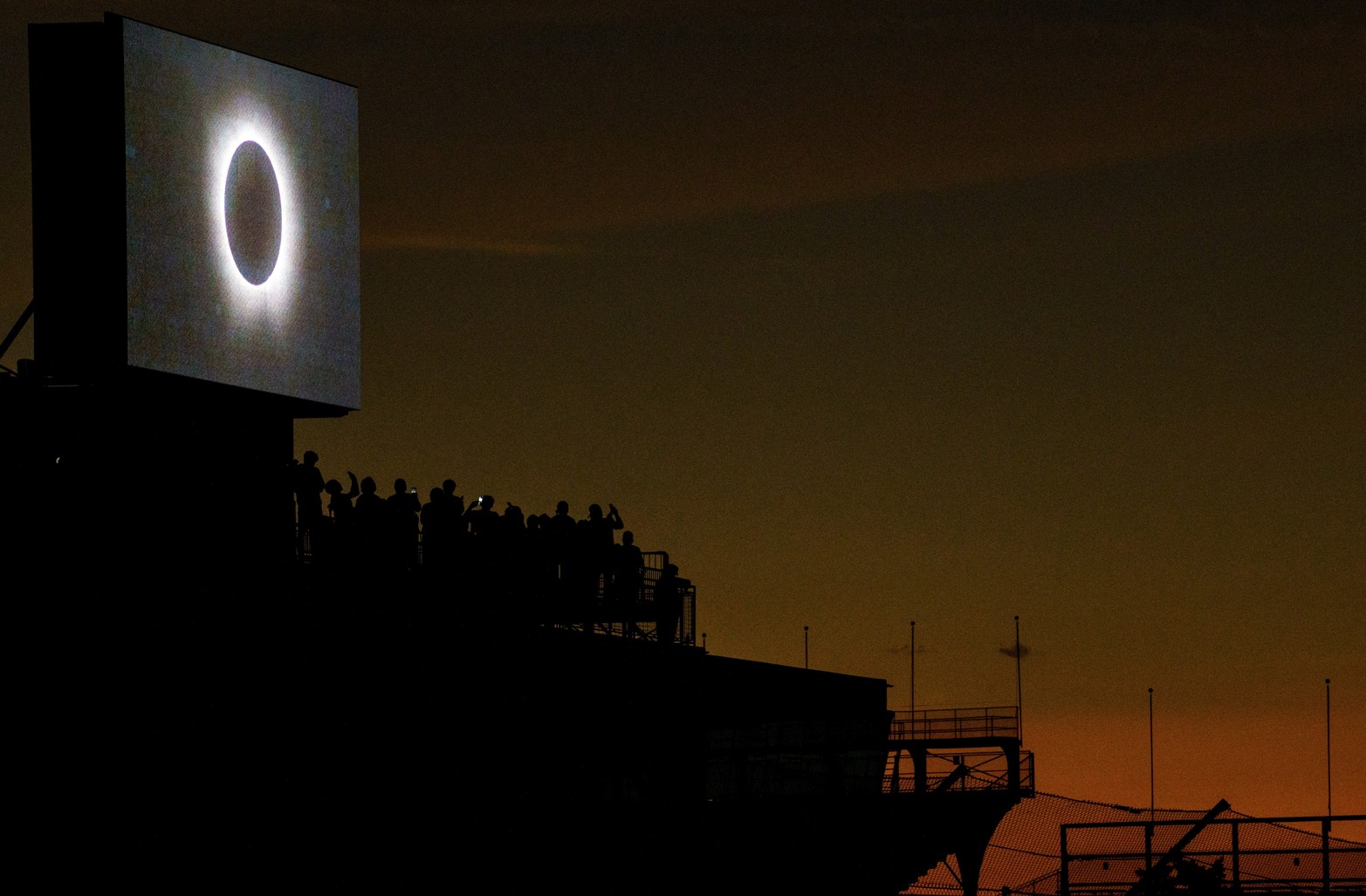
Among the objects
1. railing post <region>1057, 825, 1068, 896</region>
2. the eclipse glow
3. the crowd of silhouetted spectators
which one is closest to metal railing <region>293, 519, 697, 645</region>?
the crowd of silhouetted spectators

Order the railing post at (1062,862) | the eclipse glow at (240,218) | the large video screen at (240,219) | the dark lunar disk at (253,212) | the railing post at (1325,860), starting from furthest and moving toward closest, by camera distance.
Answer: the dark lunar disk at (253,212)
the eclipse glow at (240,218)
the large video screen at (240,219)
the railing post at (1062,862)
the railing post at (1325,860)

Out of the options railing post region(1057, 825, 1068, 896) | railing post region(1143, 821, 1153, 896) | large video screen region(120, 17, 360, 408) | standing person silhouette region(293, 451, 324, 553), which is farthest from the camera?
large video screen region(120, 17, 360, 408)

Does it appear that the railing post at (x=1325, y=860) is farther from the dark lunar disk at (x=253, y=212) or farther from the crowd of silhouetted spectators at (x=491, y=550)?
the dark lunar disk at (x=253, y=212)

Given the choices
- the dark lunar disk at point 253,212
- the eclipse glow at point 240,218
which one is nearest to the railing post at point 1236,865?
the eclipse glow at point 240,218

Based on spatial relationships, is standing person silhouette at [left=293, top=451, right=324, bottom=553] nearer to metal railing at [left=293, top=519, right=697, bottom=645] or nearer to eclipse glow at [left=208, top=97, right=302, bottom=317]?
metal railing at [left=293, top=519, right=697, bottom=645]

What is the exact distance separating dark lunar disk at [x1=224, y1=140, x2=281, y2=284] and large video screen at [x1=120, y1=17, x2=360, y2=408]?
0.09 feet

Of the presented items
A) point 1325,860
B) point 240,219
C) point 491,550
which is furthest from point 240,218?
point 1325,860

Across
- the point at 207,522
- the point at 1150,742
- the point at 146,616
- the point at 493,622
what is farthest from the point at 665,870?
the point at 1150,742

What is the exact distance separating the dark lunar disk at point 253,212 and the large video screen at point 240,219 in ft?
0.09

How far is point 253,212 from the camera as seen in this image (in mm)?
35969

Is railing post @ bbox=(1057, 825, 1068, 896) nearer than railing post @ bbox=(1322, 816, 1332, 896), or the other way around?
railing post @ bbox=(1322, 816, 1332, 896)

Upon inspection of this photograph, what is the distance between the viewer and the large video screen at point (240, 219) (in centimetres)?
3291

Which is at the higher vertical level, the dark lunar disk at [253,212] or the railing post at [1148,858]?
the dark lunar disk at [253,212]

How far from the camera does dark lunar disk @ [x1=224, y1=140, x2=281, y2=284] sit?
3534cm
